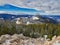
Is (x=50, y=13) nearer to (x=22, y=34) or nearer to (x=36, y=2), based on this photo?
(x=36, y=2)

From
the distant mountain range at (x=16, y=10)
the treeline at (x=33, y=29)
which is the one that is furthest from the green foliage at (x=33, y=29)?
the distant mountain range at (x=16, y=10)

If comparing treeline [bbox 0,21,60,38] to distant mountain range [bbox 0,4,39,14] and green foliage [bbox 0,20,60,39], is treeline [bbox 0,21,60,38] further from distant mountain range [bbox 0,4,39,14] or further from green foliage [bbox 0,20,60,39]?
distant mountain range [bbox 0,4,39,14]

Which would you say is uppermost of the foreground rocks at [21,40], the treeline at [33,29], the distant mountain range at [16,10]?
the distant mountain range at [16,10]

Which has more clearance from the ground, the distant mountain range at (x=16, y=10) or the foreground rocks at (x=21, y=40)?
the distant mountain range at (x=16, y=10)

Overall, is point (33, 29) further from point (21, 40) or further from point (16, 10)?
point (16, 10)

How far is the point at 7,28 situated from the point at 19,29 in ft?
0.55

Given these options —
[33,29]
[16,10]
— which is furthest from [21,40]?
[16,10]

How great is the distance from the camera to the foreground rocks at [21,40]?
2.27 meters

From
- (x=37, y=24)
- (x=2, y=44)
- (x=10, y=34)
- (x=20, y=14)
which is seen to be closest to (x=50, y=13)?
(x=37, y=24)

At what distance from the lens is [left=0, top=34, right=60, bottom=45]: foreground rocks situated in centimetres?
227

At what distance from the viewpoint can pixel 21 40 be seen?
90.3 inches

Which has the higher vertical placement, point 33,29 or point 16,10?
point 16,10

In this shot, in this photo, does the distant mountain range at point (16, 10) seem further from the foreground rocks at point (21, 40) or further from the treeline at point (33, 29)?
the foreground rocks at point (21, 40)

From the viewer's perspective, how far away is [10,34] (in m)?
2.30
